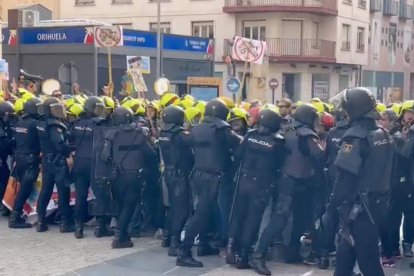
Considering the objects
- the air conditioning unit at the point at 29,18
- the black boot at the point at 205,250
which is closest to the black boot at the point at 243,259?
the black boot at the point at 205,250

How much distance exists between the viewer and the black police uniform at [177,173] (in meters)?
9.47

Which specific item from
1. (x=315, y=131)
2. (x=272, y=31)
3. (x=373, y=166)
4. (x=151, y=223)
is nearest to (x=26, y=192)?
(x=151, y=223)

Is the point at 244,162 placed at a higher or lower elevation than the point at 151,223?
higher

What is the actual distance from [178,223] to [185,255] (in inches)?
18.8

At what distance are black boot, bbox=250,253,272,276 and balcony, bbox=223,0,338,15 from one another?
32336 mm

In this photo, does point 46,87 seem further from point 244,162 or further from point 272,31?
point 272,31

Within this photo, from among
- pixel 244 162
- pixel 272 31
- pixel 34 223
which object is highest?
pixel 272 31

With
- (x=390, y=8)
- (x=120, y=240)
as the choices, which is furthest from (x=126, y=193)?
(x=390, y=8)

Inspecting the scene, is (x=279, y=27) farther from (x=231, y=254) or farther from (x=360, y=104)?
(x=360, y=104)

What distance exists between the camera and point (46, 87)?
14625mm

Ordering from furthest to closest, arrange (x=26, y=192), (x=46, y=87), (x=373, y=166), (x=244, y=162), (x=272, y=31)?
(x=272, y=31), (x=46, y=87), (x=26, y=192), (x=244, y=162), (x=373, y=166)

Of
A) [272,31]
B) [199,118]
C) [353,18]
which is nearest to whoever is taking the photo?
[199,118]

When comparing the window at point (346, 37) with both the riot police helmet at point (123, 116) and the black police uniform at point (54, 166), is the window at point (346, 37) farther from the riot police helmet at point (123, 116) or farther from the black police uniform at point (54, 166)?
the riot police helmet at point (123, 116)

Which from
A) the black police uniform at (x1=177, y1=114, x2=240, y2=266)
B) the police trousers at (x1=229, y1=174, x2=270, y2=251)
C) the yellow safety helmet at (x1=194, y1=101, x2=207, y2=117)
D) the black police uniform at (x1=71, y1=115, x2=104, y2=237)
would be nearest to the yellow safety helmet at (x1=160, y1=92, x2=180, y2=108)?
the yellow safety helmet at (x1=194, y1=101, x2=207, y2=117)
